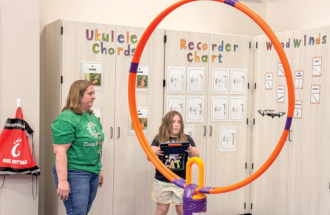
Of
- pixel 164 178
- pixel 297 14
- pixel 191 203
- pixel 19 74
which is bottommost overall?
pixel 164 178

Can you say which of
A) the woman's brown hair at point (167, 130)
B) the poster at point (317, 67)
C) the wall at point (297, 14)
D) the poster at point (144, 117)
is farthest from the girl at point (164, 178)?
the wall at point (297, 14)

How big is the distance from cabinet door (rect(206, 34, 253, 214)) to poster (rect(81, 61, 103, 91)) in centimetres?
121

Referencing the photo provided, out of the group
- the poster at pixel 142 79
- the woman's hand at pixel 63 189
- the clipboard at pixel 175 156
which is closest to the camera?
the woman's hand at pixel 63 189

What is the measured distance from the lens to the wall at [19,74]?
313 cm

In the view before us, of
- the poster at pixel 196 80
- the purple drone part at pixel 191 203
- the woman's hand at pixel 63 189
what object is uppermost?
the poster at pixel 196 80

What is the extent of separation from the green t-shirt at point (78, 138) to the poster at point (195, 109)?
55.4 inches

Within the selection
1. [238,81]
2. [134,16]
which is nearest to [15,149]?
[134,16]

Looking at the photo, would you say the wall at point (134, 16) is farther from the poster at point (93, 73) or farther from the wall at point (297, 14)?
the poster at point (93, 73)

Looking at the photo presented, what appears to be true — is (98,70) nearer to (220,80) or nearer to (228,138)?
(220,80)

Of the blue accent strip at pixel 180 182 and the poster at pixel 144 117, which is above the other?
the poster at pixel 144 117

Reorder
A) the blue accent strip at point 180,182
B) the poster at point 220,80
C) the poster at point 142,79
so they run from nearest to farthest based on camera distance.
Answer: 1. the blue accent strip at point 180,182
2. the poster at point 142,79
3. the poster at point 220,80

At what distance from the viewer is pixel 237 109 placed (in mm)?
4215

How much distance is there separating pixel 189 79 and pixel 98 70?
0.98 metres

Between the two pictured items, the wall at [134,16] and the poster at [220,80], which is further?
the poster at [220,80]
